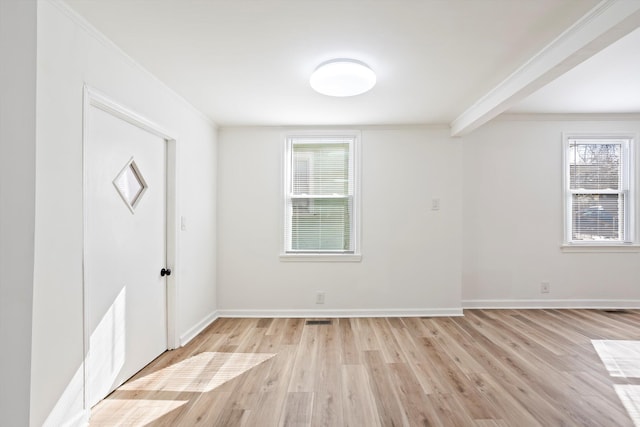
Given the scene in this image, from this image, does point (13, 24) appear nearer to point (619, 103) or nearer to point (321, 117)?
point (321, 117)

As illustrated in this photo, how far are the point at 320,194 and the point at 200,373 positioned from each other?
239 centimetres

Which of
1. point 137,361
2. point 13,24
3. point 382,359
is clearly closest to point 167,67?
point 13,24

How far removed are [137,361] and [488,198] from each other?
4.29 metres

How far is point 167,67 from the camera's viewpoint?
2391 mm

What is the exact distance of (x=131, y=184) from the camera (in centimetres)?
245

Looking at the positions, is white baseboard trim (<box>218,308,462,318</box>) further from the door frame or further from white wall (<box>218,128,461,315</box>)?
the door frame

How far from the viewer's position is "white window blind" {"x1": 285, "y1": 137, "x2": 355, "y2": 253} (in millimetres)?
4051

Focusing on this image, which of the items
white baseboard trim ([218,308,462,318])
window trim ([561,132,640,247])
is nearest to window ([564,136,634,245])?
window trim ([561,132,640,247])

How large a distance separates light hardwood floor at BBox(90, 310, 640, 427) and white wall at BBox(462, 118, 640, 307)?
0.61 metres

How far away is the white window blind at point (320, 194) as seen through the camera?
4.05 m

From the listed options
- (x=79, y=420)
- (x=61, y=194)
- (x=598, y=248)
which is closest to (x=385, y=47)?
(x=61, y=194)

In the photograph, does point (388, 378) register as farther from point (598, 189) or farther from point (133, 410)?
point (598, 189)

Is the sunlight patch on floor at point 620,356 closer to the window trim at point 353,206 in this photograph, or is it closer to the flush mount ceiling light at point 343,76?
the window trim at point 353,206

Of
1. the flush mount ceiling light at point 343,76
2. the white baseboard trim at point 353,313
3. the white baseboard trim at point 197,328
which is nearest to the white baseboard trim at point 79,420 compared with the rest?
the white baseboard trim at point 197,328
